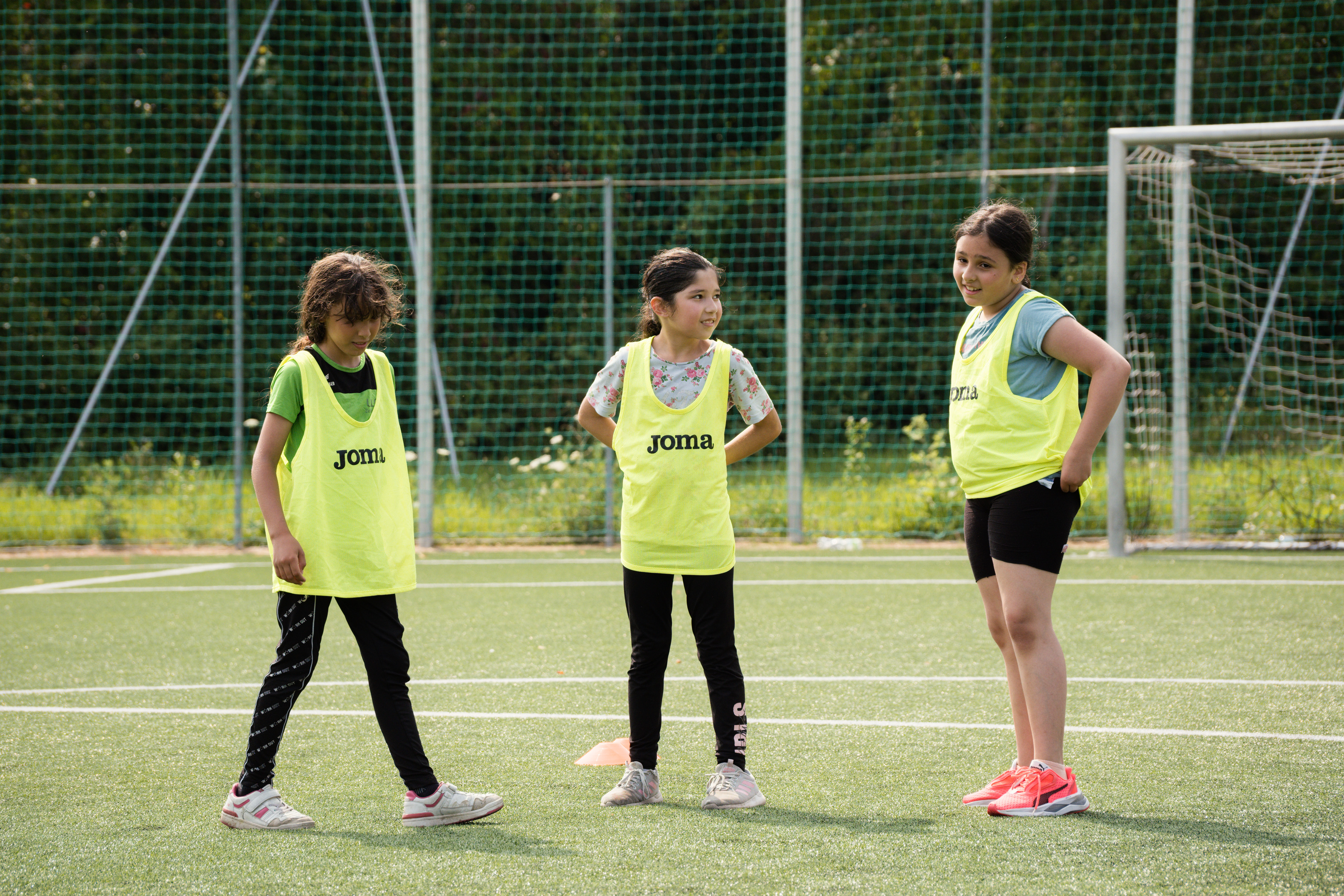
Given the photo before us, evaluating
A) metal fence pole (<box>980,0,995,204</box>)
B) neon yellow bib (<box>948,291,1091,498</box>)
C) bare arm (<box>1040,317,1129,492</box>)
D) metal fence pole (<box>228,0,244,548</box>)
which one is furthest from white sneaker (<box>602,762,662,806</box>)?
metal fence pole (<box>228,0,244,548</box>)

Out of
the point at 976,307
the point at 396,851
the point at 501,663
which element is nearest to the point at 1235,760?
the point at 976,307

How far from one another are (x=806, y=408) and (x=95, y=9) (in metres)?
9.36

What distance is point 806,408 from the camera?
14086 millimetres

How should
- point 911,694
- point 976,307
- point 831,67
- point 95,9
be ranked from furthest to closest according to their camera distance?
point 831,67
point 95,9
point 911,694
point 976,307

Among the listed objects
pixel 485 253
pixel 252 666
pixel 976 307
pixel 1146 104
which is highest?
pixel 1146 104

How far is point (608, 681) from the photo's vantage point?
4719mm

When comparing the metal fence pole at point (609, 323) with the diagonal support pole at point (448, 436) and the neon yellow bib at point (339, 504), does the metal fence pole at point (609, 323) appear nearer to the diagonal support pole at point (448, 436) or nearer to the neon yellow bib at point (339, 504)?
the diagonal support pole at point (448, 436)

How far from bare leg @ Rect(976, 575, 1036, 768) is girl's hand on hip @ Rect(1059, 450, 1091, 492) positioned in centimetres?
31

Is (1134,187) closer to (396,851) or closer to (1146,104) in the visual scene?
(1146,104)

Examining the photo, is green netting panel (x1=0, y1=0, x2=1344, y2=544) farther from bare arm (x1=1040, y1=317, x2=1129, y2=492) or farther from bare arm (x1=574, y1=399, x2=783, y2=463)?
bare arm (x1=1040, y1=317, x2=1129, y2=492)

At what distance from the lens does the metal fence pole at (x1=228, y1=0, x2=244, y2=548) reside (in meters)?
9.38

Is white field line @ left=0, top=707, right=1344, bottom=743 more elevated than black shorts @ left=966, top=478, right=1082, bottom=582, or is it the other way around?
black shorts @ left=966, top=478, right=1082, bottom=582

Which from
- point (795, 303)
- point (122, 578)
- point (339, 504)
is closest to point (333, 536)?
point (339, 504)

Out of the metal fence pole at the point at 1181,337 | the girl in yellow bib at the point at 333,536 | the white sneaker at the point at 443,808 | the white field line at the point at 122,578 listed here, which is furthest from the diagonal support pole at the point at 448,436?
the white sneaker at the point at 443,808
